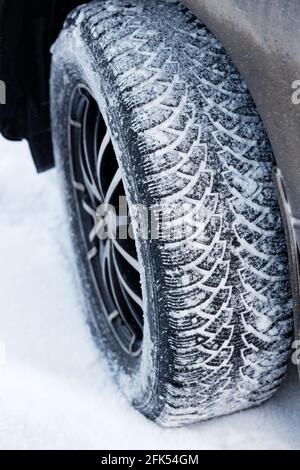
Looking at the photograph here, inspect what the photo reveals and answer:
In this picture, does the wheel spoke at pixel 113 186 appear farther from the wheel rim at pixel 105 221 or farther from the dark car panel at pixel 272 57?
the dark car panel at pixel 272 57

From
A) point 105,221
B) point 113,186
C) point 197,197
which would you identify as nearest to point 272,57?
point 197,197

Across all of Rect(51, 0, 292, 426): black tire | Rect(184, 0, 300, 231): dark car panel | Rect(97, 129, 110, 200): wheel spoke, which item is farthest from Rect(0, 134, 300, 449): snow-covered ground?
Rect(184, 0, 300, 231): dark car panel

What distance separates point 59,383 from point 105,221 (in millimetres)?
504

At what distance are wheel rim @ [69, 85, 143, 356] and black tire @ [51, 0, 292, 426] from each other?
1.04ft

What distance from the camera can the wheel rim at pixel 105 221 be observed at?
68.6 inches

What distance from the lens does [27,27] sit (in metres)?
1.90

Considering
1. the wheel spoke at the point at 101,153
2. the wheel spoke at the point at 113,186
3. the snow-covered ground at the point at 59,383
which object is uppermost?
the wheel spoke at the point at 101,153

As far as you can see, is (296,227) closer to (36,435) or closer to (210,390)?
(210,390)

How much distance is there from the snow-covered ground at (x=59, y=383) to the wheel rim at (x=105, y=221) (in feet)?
0.54

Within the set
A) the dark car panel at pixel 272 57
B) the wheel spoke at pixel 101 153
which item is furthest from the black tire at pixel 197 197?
the wheel spoke at pixel 101 153

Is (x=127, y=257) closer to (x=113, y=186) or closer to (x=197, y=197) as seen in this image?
(x=113, y=186)

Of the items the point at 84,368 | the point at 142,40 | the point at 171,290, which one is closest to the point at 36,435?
the point at 84,368

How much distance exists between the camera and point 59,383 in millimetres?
1918

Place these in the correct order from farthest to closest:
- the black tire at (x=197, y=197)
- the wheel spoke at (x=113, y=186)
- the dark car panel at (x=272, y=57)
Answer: the wheel spoke at (x=113, y=186), the black tire at (x=197, y=197), the dark car panel at (x=272, y=57)
